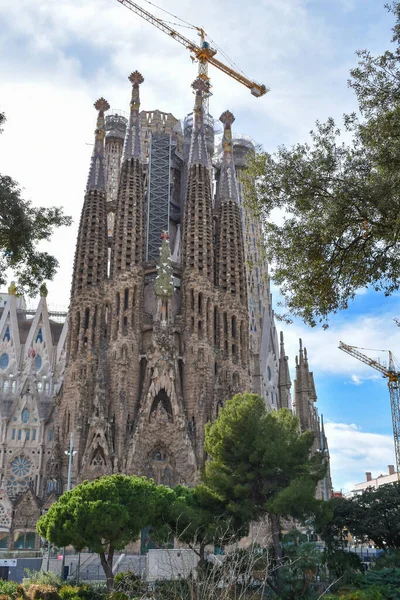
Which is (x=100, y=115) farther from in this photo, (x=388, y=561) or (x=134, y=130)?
(x=388, y=561)

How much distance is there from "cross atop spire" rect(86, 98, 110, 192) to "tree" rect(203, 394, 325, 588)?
24669mm

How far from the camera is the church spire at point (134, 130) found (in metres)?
43.9

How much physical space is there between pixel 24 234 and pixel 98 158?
31.6m

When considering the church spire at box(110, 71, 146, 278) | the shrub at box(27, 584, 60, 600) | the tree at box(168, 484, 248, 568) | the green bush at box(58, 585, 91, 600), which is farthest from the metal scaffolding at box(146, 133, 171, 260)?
the shrub at box(27, 584, 60, 600)

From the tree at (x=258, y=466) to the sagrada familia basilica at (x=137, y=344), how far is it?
1192cm

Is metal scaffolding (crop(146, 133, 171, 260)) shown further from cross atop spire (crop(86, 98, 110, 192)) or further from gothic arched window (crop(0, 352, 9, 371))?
gothic arched window (crop(0, 352, 9, 371))

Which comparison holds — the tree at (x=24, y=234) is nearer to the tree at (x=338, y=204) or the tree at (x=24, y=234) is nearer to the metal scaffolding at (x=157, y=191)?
the tree at (x=338, y=204)

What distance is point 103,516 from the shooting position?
19.6 meters

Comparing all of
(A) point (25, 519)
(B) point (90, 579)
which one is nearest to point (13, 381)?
(A) point (25, 519)

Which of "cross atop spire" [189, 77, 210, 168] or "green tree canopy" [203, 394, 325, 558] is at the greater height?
"cross atop spire" [189, 77, 210, 168]

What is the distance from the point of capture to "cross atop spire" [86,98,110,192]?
44125 millimetres

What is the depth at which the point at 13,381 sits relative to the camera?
45.8 metres

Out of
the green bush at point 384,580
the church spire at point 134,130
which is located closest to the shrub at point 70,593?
the green bush at point 384,580

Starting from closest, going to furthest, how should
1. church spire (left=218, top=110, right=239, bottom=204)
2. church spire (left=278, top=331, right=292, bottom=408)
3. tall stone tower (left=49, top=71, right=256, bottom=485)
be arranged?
1. tall stone tower (left=49, top=71, right=256, bottom=485)
2. church spire (left=218, top=110, right=239, bottom=204)
3. church spire (left=278, top=331, right=292, bottom=408)
